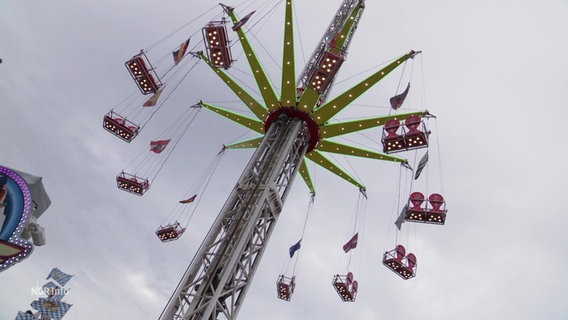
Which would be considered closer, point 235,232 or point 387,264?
point 235,232

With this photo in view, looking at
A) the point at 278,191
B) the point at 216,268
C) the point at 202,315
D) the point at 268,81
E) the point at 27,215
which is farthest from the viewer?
the point at 268,81

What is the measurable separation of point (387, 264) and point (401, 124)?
4.96 meters

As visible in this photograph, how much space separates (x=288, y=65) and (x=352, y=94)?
247 cm

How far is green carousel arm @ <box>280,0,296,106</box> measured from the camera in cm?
1380

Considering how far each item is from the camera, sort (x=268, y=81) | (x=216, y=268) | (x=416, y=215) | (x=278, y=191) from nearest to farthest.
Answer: (x=216, y=268) < (x=278, y=191) < (x=416, y=215) < (x=268, y=81)

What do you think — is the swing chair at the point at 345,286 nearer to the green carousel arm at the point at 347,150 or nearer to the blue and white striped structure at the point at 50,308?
the green carousel arm at the point at 347,150

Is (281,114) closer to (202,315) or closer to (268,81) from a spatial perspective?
(268,81)

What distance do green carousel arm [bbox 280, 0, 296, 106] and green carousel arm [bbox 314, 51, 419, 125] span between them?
1.13 m

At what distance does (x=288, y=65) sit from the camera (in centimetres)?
1401

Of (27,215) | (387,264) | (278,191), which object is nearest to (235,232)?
(278,191)

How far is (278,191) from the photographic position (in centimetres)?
1270

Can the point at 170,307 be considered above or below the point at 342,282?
below

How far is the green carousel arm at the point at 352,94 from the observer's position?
1402cm

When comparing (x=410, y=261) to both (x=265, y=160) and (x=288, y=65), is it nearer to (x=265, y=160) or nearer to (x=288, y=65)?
(x=265, y=160)
